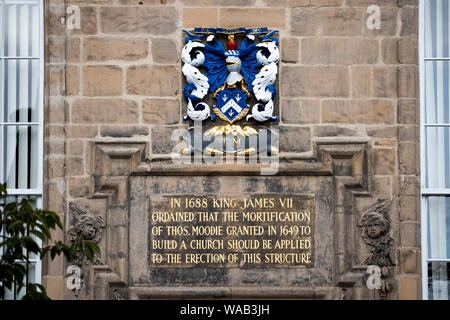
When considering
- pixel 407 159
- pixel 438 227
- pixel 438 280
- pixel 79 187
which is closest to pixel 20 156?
pixel 79 187

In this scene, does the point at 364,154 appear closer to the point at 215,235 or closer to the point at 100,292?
the point at 215,235

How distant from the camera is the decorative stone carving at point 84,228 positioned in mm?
10578

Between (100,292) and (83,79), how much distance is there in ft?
7.38

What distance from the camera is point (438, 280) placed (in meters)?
10.8

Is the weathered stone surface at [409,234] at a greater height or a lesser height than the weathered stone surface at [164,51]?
lesser

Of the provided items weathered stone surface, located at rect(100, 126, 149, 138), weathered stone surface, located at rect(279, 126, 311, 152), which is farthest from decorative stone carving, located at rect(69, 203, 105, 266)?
weathered stone surface, located at rect(279, 126, 311, 152)

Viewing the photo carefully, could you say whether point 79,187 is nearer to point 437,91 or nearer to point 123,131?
point 123,131

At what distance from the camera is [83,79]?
10.9m

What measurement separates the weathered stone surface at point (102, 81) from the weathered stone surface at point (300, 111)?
5.77 ft

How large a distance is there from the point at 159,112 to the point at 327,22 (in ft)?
6.67

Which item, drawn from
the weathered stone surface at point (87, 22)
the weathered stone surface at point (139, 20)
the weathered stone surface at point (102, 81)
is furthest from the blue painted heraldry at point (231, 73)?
the weathered stone surface at point (87, 22)

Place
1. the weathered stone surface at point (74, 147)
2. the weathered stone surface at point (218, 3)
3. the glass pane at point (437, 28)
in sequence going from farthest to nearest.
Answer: the glass pane at point (437, 28), the weathered stone surface at point (218, 3), the weathered stone surface at point (74, 147)

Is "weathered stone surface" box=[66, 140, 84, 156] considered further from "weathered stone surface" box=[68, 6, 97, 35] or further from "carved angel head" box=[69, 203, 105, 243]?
"weathered stone surface" box=[68, 6, 97, 35]

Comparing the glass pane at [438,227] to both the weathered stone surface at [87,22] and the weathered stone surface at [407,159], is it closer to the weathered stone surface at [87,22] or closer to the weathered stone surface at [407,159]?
the weathered stone surface at [407,159]
